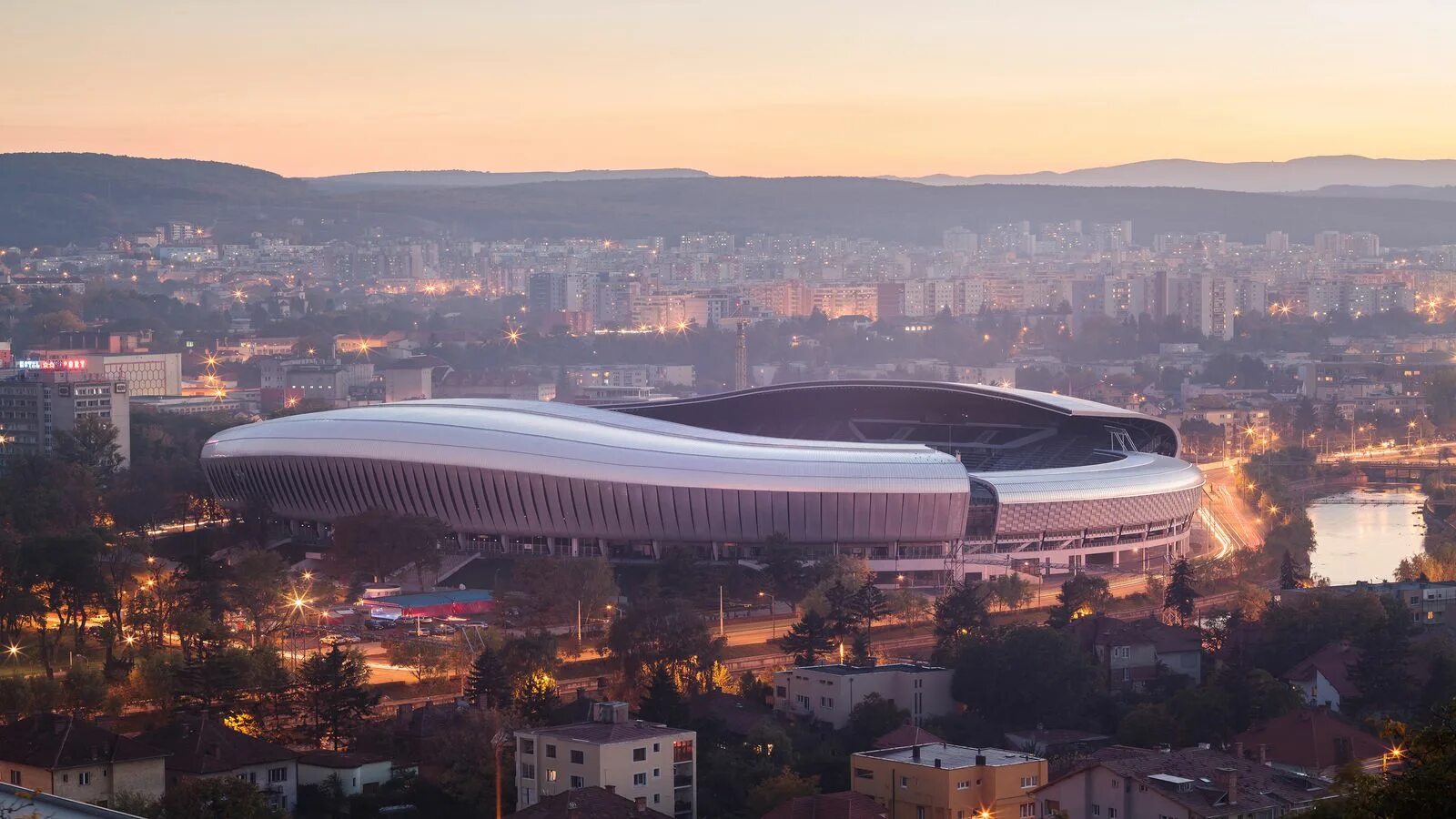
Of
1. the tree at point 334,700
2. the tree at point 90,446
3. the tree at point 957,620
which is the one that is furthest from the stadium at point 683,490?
the tree at point 334,700

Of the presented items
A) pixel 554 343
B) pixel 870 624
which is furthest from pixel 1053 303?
pixel 870 624

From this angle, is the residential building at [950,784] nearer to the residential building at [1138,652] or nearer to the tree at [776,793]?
the tree at [776,793]

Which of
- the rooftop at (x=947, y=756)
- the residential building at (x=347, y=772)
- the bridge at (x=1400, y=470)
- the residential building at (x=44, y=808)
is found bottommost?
the bridge at (x=1400, y=470)

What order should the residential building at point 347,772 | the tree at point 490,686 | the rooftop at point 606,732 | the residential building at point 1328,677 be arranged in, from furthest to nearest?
the residential building at point 1328,677
the tree at point 490,686
the residential building at point 347,772
the rooftop at point 606,732

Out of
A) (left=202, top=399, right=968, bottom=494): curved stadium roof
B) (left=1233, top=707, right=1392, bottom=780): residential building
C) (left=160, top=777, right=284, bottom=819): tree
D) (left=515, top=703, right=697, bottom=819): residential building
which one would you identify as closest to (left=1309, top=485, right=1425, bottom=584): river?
(left=202, top=399, right=968, bottom=494): curved stadium roof

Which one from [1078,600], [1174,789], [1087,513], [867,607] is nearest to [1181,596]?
[1078,600]

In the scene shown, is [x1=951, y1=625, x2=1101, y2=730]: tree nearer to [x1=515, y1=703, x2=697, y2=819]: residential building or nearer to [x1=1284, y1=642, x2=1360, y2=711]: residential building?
[x1=1284, y1=642, x2=1360, y2=711]: residential building
